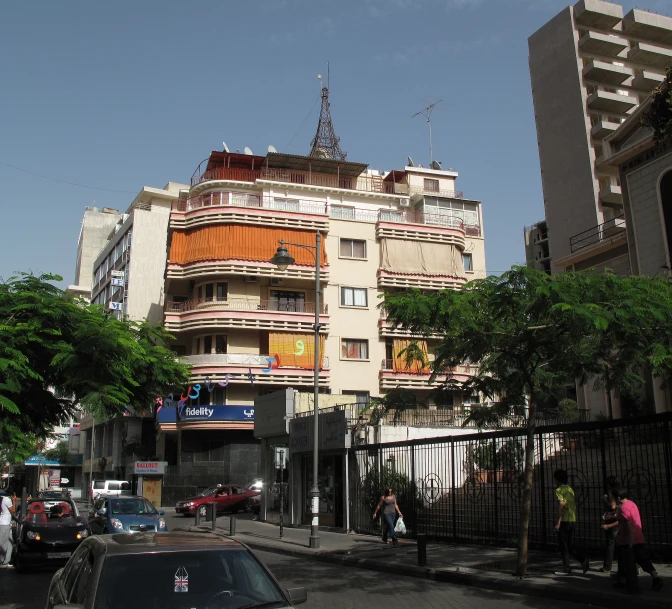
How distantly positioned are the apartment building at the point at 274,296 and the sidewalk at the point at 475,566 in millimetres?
Answer: 19529

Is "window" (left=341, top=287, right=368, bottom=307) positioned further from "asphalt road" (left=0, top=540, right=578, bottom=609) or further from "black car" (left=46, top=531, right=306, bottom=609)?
"black car" (left=46, top=531, right=306, bottom=609)

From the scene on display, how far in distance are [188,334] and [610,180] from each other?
112 feet

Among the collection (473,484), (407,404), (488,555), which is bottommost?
(488,555)

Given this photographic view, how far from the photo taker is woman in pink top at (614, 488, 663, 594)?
33.2 ft

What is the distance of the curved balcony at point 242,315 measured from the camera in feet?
140

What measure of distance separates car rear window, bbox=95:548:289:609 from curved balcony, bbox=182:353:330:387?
3693cm

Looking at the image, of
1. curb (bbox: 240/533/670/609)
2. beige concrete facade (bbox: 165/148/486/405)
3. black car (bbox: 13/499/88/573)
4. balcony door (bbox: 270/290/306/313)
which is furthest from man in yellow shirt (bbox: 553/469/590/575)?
balcony door (bbox: 270/290/306/313)

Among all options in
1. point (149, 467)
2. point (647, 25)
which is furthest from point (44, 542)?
point (647, 25)

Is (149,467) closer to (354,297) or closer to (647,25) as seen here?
(354,297)

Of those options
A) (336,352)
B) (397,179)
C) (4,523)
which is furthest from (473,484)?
(397,179)

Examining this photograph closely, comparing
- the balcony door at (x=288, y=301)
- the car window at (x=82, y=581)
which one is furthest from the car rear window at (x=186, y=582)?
the balcony door at (x=288, y=301)

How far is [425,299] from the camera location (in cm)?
1270

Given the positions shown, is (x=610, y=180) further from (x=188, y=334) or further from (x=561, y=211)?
(x=188, y=334)

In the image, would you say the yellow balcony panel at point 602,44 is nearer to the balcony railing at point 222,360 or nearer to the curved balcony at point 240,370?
the curved balcony at point 240,370
